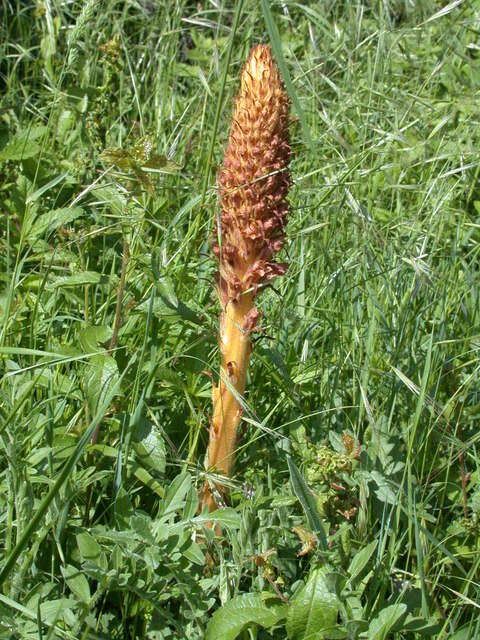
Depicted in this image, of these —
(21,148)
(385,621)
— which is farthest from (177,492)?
(21,148)

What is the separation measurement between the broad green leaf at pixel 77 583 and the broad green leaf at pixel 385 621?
0.50 metres

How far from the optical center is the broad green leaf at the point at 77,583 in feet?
4.67

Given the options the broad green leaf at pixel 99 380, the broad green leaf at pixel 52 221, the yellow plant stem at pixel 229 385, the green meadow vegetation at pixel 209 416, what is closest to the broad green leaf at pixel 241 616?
the green meadow vegetation at pixel 209 416

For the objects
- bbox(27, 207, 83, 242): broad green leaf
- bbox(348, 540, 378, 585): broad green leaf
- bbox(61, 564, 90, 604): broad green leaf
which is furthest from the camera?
bbox(27, 207, 83, 242): broad green leaf

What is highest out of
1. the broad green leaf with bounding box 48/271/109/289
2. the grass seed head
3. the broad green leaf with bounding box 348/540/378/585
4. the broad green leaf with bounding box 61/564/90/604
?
the grass seed head

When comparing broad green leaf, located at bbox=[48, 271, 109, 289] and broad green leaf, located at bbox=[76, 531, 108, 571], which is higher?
broad green leaf, located at bbox=[48, 271, 109, 289]

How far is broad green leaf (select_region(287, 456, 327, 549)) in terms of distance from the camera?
1.50 m

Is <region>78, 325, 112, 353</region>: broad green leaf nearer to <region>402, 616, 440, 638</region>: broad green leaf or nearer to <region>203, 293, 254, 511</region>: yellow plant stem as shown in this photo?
<region>203, 293, 254, 511</region>: yellow plant stem

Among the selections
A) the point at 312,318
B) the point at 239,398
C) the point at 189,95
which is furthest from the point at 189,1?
the point at 239,398

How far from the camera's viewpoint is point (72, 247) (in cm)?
247

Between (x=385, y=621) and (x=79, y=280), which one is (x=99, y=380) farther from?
(x=385, y=621)

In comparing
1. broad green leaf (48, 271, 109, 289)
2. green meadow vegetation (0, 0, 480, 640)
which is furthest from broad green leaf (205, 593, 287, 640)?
broad green leaf (48, 271, 109, 289)

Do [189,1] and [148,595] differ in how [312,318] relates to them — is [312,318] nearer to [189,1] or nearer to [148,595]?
[148,595]

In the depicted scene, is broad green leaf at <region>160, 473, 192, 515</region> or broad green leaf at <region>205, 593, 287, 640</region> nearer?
broad green leaf at <region>205, 593, 287, 640</region>
